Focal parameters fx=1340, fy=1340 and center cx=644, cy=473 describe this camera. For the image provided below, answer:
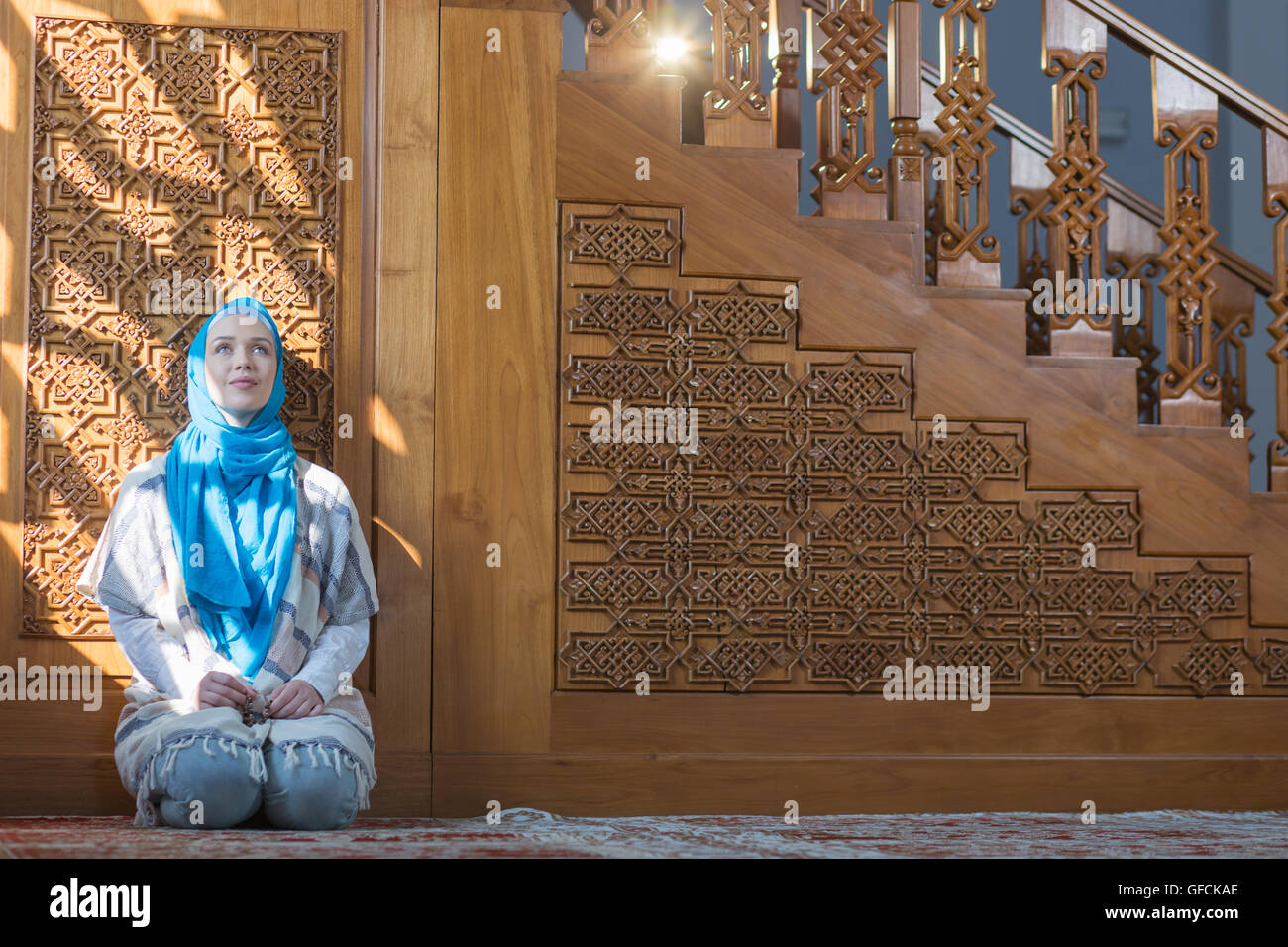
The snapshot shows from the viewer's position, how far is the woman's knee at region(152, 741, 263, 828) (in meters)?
2.54

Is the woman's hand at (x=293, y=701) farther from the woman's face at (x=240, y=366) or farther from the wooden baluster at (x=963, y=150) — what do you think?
the wooden baluster at (x=963, y=150)

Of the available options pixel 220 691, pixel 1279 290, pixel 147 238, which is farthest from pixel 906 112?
pixel 220 691

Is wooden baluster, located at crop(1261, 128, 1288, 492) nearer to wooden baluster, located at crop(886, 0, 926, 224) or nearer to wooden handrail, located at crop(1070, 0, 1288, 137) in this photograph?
wooden handrail, located at crop(1070, 0, 1288, 137)

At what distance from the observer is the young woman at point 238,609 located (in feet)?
8.53

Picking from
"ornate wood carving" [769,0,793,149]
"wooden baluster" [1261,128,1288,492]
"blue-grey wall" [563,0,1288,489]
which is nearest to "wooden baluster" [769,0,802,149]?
"ornate wood carving" [769,0,793,149]

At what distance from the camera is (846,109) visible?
11.1ft

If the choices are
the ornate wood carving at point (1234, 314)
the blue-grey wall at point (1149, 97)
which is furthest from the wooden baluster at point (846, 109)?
the blue-grey wall at point (1149, 97)

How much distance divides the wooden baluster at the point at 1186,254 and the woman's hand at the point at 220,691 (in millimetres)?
2330

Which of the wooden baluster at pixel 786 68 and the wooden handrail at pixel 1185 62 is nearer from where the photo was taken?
the wooden baluster at pixel 786 68

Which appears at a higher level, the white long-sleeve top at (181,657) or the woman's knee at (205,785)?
the white long-sleeve top at (181,657)

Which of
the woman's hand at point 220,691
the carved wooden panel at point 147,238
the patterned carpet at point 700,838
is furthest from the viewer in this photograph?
the carved wooden panel at point 147,238

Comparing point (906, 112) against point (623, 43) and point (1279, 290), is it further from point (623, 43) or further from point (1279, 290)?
point (1279, 290)

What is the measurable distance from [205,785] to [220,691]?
20 centimetres

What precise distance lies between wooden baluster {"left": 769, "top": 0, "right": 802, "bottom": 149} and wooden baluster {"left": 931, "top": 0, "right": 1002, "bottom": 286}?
0.36 metres
